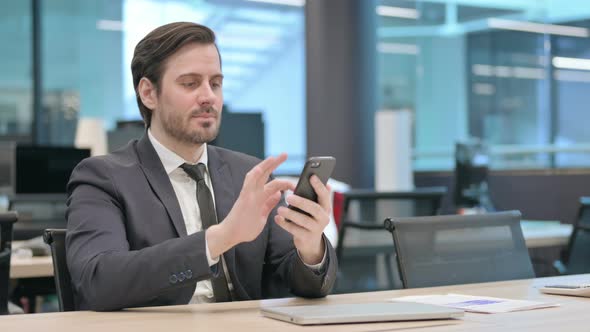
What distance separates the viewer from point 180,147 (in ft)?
7.06

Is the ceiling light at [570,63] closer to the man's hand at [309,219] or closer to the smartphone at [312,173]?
the man's hand at [309,219]

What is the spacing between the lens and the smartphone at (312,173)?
66.3 inches

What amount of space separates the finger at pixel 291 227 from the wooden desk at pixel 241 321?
0.51 ft

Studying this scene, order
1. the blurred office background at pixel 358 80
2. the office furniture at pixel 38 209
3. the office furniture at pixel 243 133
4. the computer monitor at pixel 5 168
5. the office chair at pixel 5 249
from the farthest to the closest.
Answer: the blurred office background at pixel 358 80
the computer monitor at pixel 5 168
the office furniture at pixel 38 209
the office furniture at pixel 243 133
the office chair at pixel 5 249

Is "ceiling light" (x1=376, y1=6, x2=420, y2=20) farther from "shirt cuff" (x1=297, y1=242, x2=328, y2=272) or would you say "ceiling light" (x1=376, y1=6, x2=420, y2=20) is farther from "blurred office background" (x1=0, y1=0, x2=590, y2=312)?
"shirt cuff" (x1=297, y1=242, x2=328, y2=272)

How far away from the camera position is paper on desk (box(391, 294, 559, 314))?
1643mm

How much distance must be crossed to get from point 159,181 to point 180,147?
0.13 m

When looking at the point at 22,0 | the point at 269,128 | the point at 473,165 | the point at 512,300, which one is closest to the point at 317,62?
the point at 473,165

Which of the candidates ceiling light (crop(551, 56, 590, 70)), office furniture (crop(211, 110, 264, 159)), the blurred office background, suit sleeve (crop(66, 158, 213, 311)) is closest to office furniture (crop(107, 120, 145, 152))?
the blurred office background

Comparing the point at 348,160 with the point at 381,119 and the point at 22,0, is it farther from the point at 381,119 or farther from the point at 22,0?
the point at 22,0

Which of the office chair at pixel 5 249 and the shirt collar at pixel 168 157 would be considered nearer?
the shirt collar at pixel 168 157

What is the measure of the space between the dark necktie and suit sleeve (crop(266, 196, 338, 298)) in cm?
17

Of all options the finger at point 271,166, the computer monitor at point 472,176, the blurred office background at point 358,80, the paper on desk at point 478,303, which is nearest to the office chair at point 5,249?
the finger at point 271,166

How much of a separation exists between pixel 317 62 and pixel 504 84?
2.03 meters
